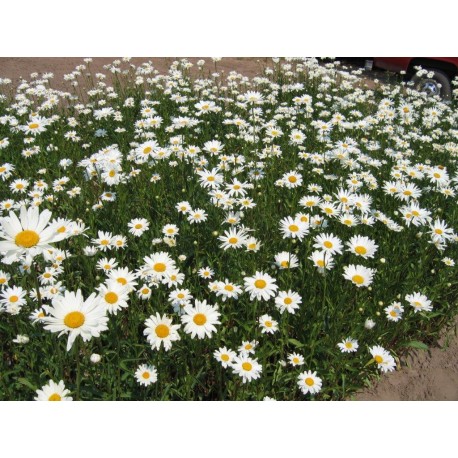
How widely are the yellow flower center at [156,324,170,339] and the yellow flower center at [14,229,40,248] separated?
702 millimetres

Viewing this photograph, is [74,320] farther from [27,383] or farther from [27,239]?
[27,383]

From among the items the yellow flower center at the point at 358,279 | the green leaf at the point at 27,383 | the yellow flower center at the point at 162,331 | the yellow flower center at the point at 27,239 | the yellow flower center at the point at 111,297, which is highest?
the yellow flower center at the point at 27,239

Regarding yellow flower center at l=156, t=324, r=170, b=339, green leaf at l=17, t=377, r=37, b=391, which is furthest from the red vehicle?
green leaf at l=17, t=377, r=37, b=391

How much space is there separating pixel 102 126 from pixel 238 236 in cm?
336

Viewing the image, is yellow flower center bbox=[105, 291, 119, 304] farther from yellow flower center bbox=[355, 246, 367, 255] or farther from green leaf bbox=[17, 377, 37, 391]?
yellow flower center bbox=[355, 246, 367, 255]

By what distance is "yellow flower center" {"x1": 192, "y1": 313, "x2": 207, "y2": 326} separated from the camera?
2139 mm

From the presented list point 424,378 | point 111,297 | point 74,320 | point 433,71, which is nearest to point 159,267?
point 111,297

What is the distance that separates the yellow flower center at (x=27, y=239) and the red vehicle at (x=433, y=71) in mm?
6890

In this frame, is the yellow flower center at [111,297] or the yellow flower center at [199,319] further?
the yellow flower center at [199,319]

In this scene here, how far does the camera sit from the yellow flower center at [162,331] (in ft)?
6.57

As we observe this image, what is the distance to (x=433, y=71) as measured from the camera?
23.0ft

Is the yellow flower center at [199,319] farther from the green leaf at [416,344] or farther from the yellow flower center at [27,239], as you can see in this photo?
the green leaf at [416,344]

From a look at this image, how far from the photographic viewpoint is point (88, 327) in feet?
5.41

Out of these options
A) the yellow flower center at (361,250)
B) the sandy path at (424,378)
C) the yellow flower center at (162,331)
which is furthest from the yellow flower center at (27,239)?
the sandy path at (424,378)
